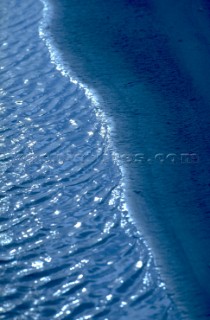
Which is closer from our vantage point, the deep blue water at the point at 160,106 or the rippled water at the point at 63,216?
the rippled water at the point at 63,216

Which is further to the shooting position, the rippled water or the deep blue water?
the deep blue water

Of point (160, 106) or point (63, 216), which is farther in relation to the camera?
point (160, 106)

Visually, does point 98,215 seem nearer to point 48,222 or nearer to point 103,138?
point 48,222

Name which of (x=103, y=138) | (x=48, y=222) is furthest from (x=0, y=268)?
(x=103, y=138)

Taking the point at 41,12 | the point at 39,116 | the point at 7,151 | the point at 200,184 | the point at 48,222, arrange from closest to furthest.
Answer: the point at 48,222
the point at 200,184
the point at 7,151
the point at 39,116
the point at 41,12

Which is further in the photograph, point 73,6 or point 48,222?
point 73,6

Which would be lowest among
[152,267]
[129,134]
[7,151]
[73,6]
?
[152,267]

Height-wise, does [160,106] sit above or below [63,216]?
above

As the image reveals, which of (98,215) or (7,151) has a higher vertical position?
(7,151)
